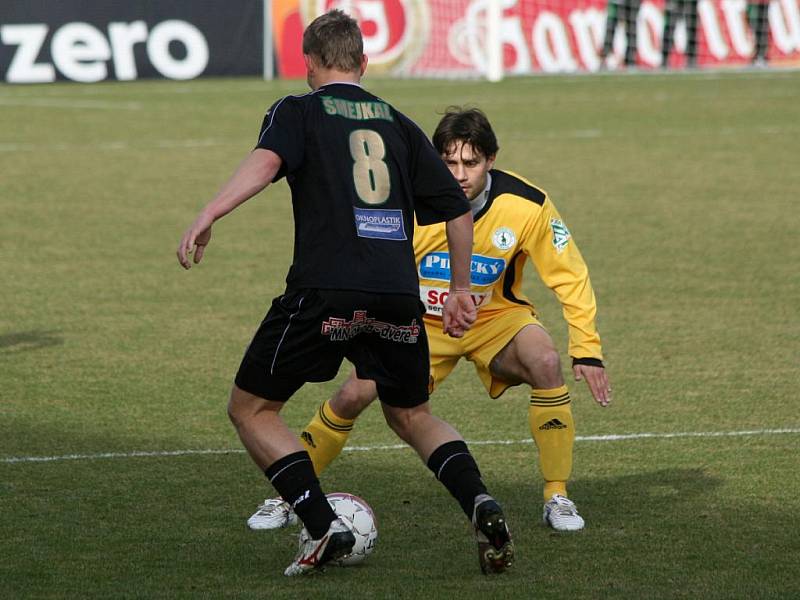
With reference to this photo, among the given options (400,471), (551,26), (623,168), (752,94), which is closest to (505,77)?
(551,26)

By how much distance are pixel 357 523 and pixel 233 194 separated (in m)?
1.23

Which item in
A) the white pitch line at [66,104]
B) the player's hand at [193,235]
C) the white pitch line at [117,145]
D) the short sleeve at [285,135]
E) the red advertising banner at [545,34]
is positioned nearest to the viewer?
the player's hand at [193,235]

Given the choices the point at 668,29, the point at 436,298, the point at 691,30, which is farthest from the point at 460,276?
the point at 691,30

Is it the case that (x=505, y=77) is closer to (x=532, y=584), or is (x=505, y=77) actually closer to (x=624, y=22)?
(x=624, y=22)

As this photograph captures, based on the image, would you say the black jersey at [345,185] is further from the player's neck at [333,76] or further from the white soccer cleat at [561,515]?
the white soccer cleat at [561,515]

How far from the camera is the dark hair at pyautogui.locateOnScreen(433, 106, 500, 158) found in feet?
19.3

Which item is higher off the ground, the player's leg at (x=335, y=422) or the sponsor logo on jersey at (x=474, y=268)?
the sponsor logo on jersey at (x=474, y=268)

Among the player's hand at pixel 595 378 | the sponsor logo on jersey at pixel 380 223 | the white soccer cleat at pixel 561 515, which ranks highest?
the sponsor logo on jersey at pixel 380 223

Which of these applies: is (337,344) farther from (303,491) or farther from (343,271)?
(303,491)

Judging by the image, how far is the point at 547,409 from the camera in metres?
5.88

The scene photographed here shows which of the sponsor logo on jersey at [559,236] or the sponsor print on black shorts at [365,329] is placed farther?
the sponsor logo on jersey at [559,236]

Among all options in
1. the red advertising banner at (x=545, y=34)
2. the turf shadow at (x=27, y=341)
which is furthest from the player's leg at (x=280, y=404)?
the red advertising banner at (x=545, y=34)

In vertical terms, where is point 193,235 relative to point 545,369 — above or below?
above

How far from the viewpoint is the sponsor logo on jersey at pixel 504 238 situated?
6074 millimetres
